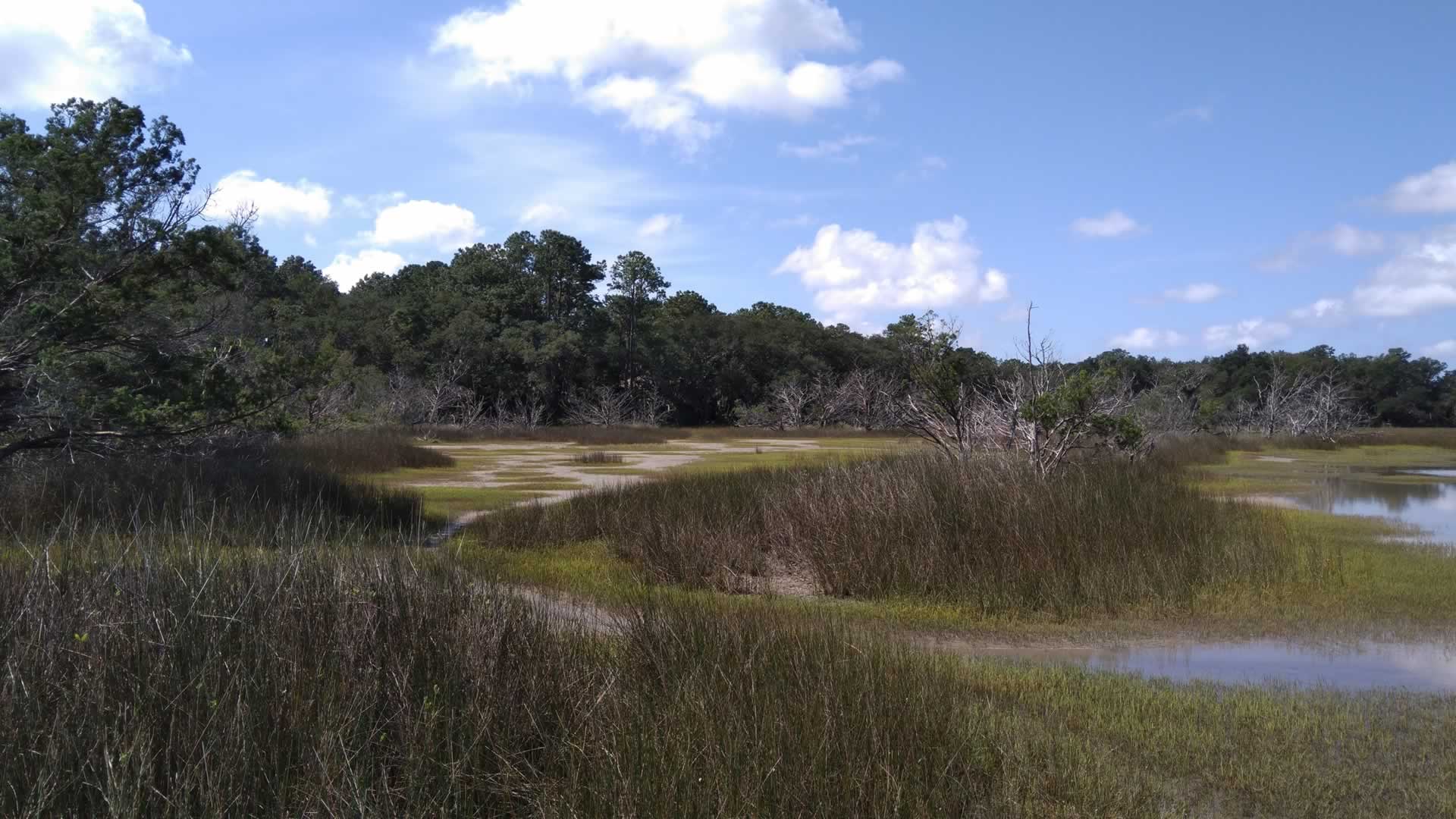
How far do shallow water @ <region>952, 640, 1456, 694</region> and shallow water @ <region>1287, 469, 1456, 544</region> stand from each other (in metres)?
8.52

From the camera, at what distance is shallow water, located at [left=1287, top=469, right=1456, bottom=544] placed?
19.7 m

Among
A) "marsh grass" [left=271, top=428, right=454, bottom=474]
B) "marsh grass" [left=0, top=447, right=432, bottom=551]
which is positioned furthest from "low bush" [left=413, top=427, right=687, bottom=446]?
"marsh grass" [left=0, top=447, right=432, bottom=551]

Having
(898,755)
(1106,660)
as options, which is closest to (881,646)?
(898,755)

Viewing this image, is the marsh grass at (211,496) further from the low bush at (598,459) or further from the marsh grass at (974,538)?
the low bush at (598,459)

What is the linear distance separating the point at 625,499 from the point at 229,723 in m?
12.3

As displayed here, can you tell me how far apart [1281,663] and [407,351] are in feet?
181

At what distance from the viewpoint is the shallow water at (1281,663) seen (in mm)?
8398

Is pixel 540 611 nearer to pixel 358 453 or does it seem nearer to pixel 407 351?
pixel 358 453

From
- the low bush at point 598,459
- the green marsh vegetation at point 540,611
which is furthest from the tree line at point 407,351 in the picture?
the low bush at point 598,459

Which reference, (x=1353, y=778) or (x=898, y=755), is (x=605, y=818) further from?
(x=1353, y=778)

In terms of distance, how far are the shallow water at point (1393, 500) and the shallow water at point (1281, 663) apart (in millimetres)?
8519

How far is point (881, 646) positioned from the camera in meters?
6.70

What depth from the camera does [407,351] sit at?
193 ft

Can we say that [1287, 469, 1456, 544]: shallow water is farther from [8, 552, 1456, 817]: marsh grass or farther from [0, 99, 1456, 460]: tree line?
[8, 552, 1456, 817]: marsh grass
